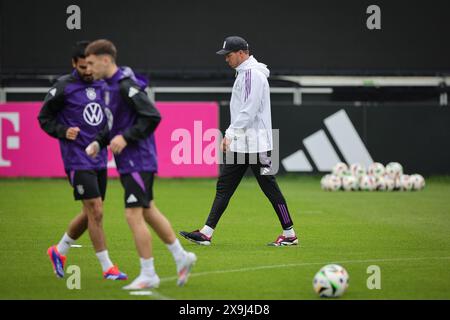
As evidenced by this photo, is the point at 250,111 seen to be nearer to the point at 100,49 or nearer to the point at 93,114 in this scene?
the point at 93,114

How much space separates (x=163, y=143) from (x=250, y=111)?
13588 millimetres

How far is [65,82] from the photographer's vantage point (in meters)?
9.84

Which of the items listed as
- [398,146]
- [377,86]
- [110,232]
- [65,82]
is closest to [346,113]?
[398,146]

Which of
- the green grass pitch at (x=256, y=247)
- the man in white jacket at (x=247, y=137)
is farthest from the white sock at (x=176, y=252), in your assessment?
the man in white jacket at (x=247, y=137)

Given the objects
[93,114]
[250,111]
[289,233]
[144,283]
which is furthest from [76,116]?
[289,233]

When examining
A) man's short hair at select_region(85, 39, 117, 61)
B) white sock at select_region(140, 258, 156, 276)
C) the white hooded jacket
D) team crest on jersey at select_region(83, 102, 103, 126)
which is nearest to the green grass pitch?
white sock at select_region(140, 258, 156, 276)

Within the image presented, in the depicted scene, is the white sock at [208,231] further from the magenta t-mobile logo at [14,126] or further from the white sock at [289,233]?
the magenta t-mobile logo at [14,126]

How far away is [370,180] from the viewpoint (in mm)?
22922

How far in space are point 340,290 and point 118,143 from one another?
236 centimetres

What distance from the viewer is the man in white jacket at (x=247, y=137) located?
1209 centimetres

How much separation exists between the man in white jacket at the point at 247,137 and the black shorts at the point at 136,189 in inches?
122

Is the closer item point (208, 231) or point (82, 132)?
point (82, 132)

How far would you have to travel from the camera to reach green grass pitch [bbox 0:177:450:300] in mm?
9141
